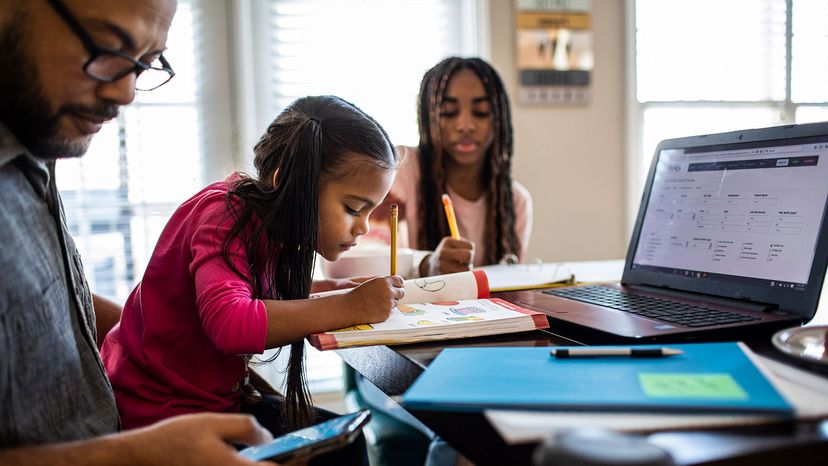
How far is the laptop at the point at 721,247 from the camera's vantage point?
0.84 m

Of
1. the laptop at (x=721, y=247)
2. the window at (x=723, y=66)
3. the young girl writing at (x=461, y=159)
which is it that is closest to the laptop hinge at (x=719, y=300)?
the laptop at (x=721, y=247)

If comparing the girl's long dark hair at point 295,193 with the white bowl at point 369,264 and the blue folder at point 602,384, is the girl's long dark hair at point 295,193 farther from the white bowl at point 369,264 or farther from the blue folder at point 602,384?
the blue folder at point 602,384

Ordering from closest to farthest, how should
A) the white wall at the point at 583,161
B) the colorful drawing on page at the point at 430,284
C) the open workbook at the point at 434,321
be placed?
the open workbook at the point at 434,321
the colorful drawing on page at the point at 430,284
the white wall at the point at 583,161

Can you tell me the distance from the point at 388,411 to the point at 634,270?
2.57 feet

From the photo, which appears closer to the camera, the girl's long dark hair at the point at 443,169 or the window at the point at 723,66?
the girl's long dark hair at the point at 443,169

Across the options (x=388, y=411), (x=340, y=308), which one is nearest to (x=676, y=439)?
(x=340, y=308)

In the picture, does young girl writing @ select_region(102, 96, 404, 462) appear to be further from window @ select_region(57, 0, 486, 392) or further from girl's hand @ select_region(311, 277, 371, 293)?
window @ select_region(57, 0, 486, 392)

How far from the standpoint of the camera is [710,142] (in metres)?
1.11

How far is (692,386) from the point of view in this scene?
0.54 metres

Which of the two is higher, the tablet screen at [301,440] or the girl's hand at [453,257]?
the girl's hand at [453,257]

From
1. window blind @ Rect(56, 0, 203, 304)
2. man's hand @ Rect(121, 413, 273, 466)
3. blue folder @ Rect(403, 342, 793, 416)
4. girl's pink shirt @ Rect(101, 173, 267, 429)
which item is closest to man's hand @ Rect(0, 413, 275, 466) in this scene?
man's hand @ Rect(121, 413, 273, 466)

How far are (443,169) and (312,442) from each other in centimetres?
145

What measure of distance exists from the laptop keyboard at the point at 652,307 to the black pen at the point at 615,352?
0.63ft

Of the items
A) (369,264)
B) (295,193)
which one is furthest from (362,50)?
(295,193)
